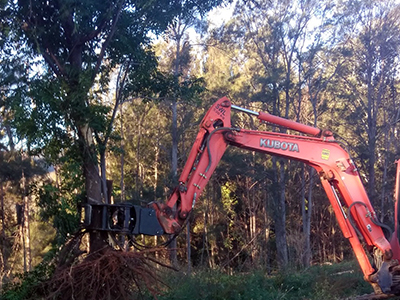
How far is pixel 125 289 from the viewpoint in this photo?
6.85 meters

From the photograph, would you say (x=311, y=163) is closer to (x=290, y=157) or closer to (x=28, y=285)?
(x=290, y=157)

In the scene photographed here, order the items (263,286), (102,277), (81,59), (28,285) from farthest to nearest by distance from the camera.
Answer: (81,59) → (263,286) → (28,285) → (102,277)

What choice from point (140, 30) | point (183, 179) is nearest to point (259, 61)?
point (140, 30)

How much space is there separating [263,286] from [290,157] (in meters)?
3.31

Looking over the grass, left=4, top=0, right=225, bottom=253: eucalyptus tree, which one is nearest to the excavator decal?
the grass

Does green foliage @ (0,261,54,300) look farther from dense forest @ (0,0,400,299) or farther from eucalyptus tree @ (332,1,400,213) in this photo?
eucalyptus tree @ (332,1,400,213)

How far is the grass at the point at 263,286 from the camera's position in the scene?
29.5 ft

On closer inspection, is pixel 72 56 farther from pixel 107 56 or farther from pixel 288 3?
pixel 288 3

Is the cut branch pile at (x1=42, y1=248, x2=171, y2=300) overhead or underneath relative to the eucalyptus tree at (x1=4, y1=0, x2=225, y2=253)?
underneath

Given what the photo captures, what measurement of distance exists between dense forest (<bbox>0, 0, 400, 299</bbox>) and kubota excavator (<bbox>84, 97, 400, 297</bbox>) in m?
0.56

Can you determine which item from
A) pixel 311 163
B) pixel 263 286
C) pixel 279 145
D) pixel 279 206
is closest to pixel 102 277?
pixel 279 145

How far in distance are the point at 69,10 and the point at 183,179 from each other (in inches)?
182

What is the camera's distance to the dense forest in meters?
9.89

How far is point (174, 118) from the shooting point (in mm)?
28734
